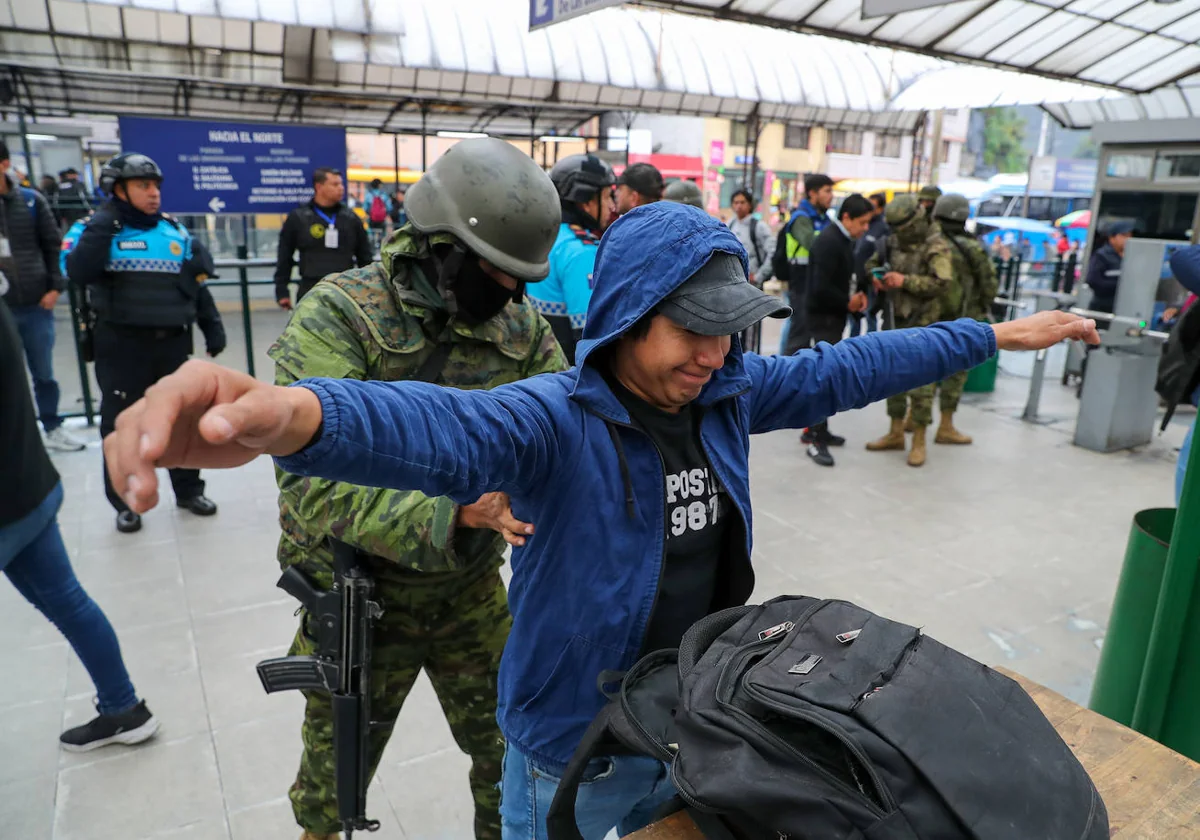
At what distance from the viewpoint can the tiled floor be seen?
2680mm

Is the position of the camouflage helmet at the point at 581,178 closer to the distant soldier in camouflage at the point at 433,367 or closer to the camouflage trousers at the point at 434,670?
the distant soldier in camouflage at the point at 433,367

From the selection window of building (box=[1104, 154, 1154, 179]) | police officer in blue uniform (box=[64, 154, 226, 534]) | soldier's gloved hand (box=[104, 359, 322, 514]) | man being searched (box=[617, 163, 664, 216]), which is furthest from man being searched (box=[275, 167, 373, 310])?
window of building (box=[1104, 154, 1154, 179])

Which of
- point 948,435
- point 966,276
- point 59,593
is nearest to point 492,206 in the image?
point 59,593

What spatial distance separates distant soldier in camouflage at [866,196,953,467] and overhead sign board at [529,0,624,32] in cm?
302

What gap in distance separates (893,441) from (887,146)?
34451 mm

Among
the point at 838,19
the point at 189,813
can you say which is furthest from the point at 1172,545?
the point at 838,19

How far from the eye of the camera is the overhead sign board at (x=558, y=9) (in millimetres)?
4082

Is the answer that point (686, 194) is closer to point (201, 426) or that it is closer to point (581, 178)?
point (581, 178)

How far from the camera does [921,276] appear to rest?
6133mm

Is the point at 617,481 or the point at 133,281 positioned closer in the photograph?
the point at 617,481

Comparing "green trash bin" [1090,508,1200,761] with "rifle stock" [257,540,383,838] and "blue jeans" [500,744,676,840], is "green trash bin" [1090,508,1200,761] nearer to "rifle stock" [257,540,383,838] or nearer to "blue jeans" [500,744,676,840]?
"blue jeans" [500,744,676,840]

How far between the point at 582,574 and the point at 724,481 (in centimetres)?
33

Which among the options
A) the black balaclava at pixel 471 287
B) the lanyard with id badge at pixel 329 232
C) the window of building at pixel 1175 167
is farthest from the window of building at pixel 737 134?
the black balaclava at pixel 471 287

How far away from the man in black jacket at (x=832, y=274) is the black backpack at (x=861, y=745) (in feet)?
16.3
